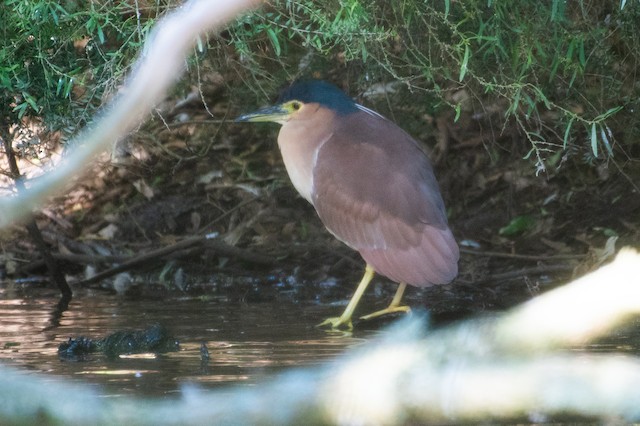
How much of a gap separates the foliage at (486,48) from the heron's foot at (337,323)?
1240 millimetres

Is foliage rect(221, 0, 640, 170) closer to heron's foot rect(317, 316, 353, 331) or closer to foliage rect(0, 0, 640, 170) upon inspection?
foliage rect(0, 0, 640, 170)

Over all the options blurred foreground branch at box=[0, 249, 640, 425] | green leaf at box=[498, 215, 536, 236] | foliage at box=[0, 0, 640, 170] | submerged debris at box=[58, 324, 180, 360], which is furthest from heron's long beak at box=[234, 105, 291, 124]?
blurred foreground branch at box=[0, 249, 640, 425]

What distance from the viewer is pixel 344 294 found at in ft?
22.5

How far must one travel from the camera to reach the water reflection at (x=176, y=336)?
14.5 feet

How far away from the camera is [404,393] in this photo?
3.89 meters

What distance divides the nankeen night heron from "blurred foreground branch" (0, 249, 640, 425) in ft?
3.50

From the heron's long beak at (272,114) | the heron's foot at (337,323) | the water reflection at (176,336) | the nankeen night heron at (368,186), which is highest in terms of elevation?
the heron's long beak at (272,114)

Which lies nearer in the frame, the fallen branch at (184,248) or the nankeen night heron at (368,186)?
the nankeen night heron at (368,186)

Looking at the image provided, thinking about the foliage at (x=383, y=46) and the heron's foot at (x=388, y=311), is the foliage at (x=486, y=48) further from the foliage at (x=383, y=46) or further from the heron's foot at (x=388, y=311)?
the heron's foot at (x=388, y=311)

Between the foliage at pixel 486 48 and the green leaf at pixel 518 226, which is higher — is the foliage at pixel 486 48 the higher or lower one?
the higher one

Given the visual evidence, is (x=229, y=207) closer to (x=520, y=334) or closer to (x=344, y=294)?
(x=344, y=294)

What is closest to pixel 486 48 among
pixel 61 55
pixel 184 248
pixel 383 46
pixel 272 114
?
pixel 383 46

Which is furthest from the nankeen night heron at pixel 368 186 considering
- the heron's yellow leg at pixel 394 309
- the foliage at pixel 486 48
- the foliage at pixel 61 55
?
the foliage at pixel 61 55

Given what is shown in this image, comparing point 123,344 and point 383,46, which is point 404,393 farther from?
point 383,46
